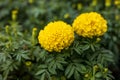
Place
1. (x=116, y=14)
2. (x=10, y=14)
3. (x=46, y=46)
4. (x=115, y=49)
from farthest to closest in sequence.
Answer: (x=10, y=14) → (x=116, y=14) → (x=115, y=49) → (x=46, y=46)

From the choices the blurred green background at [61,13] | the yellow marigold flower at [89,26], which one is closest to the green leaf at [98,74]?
the yellow marigold flower at [89,26]

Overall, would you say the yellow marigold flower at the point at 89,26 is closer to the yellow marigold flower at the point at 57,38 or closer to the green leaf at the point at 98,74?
the yellow marigold flower at the point at 57,38

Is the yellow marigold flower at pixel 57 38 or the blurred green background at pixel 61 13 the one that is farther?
the blurred green background at pixel 61 13

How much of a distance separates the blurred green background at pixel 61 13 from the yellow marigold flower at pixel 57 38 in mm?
945

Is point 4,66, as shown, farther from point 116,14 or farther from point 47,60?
point 116,14

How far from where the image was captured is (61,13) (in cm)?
422

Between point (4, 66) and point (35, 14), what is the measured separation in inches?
56.8

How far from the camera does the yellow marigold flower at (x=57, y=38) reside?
109 inches

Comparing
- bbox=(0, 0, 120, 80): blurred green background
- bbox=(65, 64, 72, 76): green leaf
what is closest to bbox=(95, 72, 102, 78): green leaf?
bbox=(65, 64, 72, 76): green leaf

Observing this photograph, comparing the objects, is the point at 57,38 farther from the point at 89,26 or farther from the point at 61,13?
the point at 61,13

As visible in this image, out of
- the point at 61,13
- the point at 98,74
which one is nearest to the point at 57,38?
the point at 98,74

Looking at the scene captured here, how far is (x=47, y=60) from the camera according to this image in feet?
9.41

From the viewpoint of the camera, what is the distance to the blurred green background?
3785mm

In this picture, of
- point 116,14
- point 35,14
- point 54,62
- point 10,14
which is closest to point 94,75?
point 54,62
